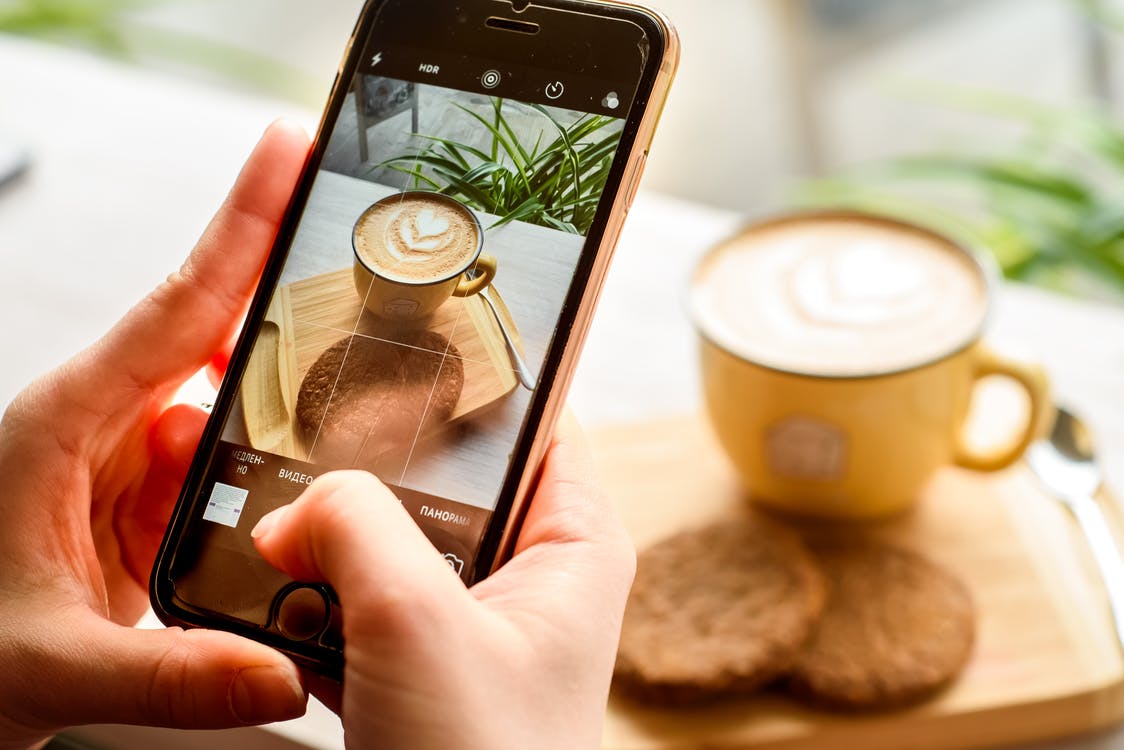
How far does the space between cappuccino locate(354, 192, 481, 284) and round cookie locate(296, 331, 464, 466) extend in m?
0.03

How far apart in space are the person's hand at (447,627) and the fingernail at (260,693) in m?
0.04

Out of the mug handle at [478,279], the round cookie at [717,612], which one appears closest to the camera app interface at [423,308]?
the mug handle at [478,279]

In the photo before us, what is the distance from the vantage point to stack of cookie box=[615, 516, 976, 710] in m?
0.51

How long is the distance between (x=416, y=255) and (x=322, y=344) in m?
0.06

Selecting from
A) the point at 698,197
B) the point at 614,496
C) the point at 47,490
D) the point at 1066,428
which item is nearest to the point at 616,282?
the point at 614,496

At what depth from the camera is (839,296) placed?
0.59 meters

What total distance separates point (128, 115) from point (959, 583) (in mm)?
862

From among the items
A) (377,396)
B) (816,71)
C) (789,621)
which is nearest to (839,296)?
(789,621)

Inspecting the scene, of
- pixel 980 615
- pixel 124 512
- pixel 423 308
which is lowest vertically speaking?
pixel 980 615

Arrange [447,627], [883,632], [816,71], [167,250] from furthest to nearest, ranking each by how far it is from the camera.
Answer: [816,71] → [167,250] → [883,632] → [447,627]

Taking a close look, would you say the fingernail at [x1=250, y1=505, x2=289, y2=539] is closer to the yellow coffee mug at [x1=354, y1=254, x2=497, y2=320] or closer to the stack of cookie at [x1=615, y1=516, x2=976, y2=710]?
the yellow coffee mug at [x1=354, y1=254, x2=497, y2=320]

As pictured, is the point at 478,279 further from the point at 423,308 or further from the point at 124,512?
the point at 124,512

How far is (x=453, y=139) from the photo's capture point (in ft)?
1.52

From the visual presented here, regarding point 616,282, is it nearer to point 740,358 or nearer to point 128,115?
→ point 740,358
